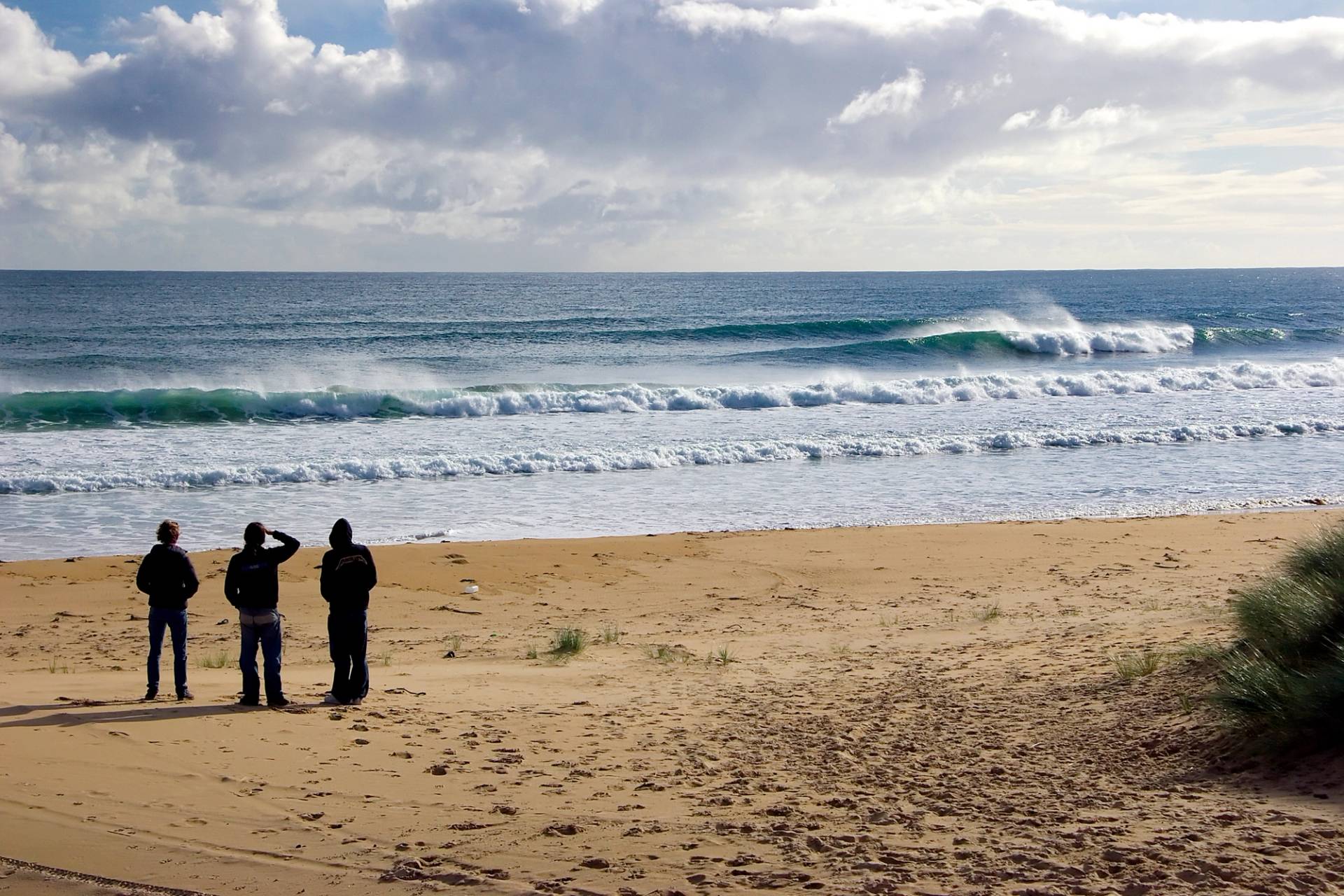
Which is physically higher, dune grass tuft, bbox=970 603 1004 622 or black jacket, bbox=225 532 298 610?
black jacket, bbox=225 532 298 610

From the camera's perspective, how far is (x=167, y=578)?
296 inches

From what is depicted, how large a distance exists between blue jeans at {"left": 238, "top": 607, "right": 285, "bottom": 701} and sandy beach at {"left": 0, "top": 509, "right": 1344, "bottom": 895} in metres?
0.17

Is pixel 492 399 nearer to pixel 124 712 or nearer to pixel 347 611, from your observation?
pixel 347 611

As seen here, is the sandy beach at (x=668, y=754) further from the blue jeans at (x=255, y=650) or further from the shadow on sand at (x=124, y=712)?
the blue jeans at (x=255, y=650)

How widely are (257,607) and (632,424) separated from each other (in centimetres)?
1865

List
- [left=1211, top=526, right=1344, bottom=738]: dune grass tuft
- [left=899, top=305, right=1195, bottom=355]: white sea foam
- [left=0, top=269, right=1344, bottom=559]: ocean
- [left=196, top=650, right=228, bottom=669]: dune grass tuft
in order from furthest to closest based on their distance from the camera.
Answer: [left=899, top=305, right=1195, bottom=355]: white sea foam, [left=0, top=269, right=1344, bottom=559]: ocean, [left=196, top=650, right=228, bottom=669]: dune grass tuft, [left=1211, top=526, right=1344, bottom=738]: dune grass tuft

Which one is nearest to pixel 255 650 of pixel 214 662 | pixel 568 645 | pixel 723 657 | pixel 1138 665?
pixel 214 662

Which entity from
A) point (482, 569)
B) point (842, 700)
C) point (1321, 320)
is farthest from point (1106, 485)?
point (1321, 320)

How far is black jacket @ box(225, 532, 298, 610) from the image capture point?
7.22 metres

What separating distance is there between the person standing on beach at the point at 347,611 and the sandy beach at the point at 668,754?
0.75 feet

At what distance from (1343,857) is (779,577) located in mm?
8085

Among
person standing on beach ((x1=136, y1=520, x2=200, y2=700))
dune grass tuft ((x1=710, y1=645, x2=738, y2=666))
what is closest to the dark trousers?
person standing on beach ((x1=136, y1=520, x2=200, y2=700))

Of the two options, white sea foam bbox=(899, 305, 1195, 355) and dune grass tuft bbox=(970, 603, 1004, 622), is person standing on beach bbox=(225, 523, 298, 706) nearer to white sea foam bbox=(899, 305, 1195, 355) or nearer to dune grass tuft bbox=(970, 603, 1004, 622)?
dune grass tuft bbox=(970, 603, 1004, 622)

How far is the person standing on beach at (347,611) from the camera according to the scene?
7.38m
